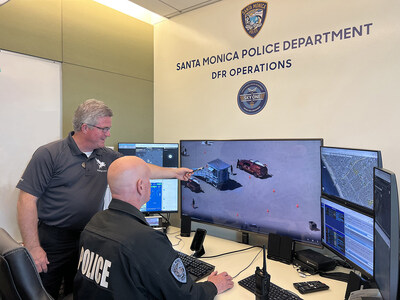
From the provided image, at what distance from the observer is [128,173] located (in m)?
1.33

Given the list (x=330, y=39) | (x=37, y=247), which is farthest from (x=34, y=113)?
(x=330, y=39)

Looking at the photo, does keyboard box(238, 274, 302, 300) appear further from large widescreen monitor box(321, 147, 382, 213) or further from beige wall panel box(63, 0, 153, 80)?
beige wall panel box(63, 0, 153, 80)

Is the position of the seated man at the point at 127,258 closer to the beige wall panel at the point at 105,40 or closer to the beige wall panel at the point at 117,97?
the beige wall panel at the point at 117,97

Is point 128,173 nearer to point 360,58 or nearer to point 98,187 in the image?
point 98,187

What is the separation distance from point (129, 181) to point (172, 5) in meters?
1.89

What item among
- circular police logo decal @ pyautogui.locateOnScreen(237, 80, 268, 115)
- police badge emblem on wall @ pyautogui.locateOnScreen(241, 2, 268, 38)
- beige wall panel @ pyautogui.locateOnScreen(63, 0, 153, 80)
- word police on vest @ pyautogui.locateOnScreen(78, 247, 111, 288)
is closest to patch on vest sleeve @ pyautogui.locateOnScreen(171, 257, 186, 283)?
word police on vest @ pyautogui.locateOnScreen(78, 247, 111, 288)

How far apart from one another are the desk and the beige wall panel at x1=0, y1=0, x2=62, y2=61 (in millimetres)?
1784

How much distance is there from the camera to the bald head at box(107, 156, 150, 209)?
1.32 metres

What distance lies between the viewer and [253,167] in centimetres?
199

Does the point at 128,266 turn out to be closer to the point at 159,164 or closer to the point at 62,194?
the point at 62,194

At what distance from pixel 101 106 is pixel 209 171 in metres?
0.92

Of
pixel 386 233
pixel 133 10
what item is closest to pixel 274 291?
pixel 386 233

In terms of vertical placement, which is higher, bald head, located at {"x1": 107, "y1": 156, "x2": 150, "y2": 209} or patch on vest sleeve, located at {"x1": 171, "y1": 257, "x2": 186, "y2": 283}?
bald head, located at {"x1": 107, "y1": 156, "x2": 150, "y2": 209}

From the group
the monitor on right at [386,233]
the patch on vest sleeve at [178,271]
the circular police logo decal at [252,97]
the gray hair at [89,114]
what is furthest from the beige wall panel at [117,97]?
the monitor on right at [386,233]
